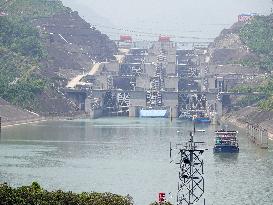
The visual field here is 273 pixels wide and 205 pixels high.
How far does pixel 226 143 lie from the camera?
92438mm

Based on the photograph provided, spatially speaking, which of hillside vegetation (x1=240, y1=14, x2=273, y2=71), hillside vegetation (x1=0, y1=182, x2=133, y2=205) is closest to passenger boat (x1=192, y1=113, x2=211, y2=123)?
hillside vegetation (x1=240, y1=14, x2=273, y2=71)

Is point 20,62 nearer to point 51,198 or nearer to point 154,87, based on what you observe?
point 154,87

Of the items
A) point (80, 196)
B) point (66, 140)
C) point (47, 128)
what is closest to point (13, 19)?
point (47, 128)

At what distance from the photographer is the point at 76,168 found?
74688mm

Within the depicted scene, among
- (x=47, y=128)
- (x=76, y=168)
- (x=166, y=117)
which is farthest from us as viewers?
(x=166, y=117)

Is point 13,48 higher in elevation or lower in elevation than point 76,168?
higher

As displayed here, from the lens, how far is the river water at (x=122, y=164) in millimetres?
62781

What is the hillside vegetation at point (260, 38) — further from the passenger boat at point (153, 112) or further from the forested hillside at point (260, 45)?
the passenger boat at point (153, 112)

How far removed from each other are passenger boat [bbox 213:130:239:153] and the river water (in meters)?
1.02

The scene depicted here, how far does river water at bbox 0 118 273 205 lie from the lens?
2472 inches

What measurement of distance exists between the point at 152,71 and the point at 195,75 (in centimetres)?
698

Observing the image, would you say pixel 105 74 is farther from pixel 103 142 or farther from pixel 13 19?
pixel 103 142

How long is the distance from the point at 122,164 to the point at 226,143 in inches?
659

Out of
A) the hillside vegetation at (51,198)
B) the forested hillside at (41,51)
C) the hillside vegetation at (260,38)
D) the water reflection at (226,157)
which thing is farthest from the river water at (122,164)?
the hillside vegetation at (260,38)
